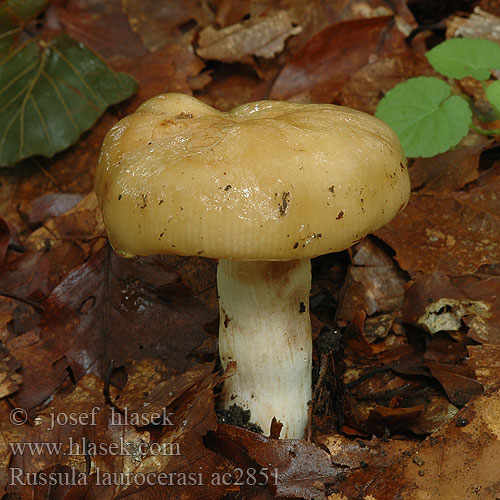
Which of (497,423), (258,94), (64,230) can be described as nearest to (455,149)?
(258,94)

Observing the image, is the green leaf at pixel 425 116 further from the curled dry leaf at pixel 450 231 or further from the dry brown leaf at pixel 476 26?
the dry brown leaf at pixel 476 26

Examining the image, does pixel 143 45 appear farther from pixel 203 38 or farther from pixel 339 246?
pixel 339 246

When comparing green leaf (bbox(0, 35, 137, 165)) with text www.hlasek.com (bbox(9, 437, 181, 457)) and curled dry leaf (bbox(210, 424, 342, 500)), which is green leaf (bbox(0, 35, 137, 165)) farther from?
curled dry leaf (bbox(210, 424, 342, 500))

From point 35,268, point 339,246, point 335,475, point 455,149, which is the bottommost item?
point 455,149

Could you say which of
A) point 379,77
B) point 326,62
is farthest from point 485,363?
point 326,62

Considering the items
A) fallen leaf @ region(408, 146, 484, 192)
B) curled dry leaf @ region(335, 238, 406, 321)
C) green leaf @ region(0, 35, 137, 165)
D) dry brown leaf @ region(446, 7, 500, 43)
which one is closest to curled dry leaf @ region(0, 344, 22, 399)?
curled dry leaf @ region(335, 238, 406, 321)

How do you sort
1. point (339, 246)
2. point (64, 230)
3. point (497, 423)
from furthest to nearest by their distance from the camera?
point (64, 230) < point (497, 423) < point (339, 246)

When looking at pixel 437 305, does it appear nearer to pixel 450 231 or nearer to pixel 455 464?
pixel 450 231

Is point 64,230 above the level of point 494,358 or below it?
above
